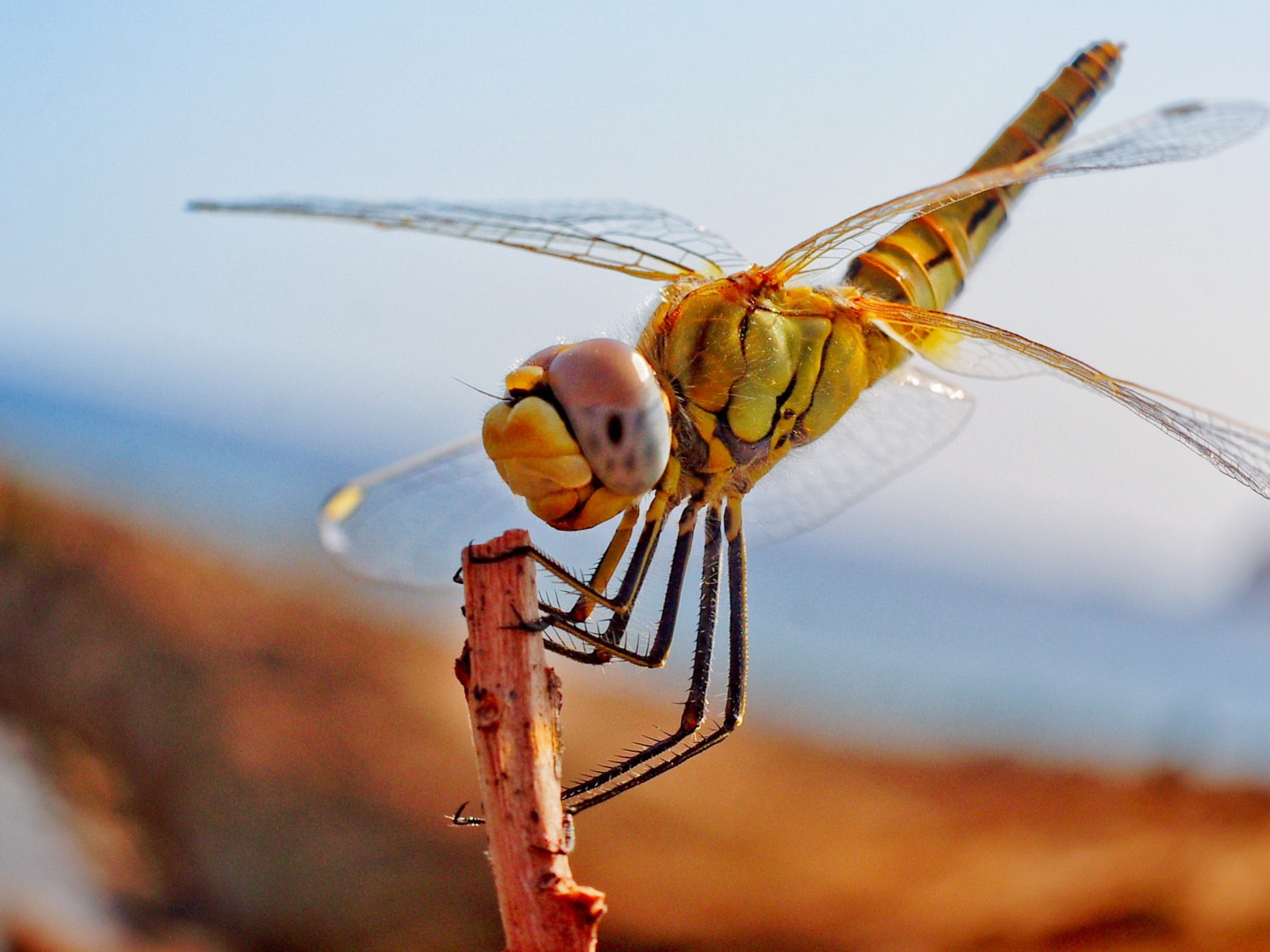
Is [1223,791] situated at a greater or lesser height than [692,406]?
greater

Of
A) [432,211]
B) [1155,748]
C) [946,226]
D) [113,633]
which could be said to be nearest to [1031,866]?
[1155,748]

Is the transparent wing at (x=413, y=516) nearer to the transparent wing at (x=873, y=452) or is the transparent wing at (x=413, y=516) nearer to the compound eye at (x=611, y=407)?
the transparent wing at (x=873, y=452)

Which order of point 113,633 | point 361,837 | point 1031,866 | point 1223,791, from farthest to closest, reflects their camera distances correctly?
point 113,633
point 1223,791
point 361,837
point 1031,866

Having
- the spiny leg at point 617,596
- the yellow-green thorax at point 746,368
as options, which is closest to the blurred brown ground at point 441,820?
the spiny leg at point 617,596

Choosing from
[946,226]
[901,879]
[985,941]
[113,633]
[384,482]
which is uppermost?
[113,633]

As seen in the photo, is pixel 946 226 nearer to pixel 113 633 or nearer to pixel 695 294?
pixel 695 294
